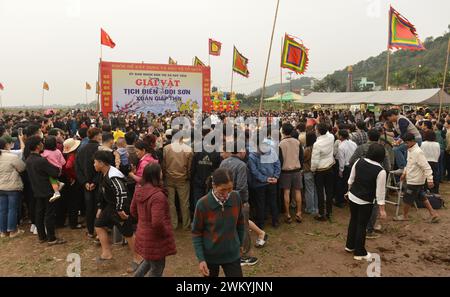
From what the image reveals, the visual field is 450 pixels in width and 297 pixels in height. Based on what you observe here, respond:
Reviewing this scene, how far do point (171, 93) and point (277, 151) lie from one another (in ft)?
41.5

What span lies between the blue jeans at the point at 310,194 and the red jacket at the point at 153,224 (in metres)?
3.53

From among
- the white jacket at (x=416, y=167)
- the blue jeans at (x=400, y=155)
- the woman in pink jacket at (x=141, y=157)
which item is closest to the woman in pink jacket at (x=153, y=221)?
the woman in pink jacket at (x=141, y=157)

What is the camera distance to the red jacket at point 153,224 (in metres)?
2.80

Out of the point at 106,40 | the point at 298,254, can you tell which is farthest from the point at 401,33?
the point at 106,40

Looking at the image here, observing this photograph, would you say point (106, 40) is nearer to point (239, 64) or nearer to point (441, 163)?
point (239, 64)

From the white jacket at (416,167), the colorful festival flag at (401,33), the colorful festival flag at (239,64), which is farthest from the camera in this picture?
the colorful festival flag at (239,64)

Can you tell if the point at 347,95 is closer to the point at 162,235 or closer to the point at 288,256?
the point at 288,256

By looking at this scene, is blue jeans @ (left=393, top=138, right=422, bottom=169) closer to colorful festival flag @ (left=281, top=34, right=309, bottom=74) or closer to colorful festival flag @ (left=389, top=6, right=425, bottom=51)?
colorful festival flag @ (left=281, top=34, right=309, bottom=74)

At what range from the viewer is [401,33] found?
33.4 feet

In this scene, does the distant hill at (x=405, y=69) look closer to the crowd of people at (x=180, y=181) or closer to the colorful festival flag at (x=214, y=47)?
the colorful festival flag at (x=214, y=47)

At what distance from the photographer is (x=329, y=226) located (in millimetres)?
5301

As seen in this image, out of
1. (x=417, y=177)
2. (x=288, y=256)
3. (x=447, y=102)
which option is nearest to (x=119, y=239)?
(x=288, y=256)

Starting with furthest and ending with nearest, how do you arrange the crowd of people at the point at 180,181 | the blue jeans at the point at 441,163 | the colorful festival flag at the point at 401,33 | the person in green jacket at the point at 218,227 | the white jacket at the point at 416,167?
the colorful festival flag at the point at 401,33
the blue jeans at the point at 441,163
the white jacket at the point at 416,167
the crowd of people at the point at 180,181
the person in green jacket at the point at 218,227

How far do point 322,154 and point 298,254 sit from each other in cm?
180
